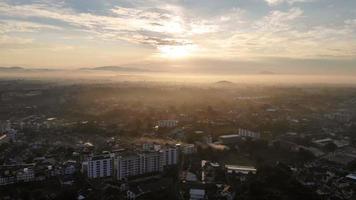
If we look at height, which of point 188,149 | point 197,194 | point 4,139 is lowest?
point 197,194

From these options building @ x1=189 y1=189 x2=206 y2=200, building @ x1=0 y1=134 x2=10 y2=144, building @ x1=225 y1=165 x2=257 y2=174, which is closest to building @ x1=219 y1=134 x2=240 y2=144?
building @ x1=225 y1=165 x2=257 y2=174

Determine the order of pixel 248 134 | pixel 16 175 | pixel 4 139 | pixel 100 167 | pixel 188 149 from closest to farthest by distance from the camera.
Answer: pixel 16 175 → pixel 100 167 → pixel 188 149 → pixel 4 139 → pixel 248 134

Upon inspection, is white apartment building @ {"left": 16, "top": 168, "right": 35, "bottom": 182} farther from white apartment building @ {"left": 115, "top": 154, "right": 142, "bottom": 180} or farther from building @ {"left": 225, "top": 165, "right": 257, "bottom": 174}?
building @ {"left": 225, "top": 165, "right": 257, "bottom": 174}

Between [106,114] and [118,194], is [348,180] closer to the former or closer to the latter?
[118,194]

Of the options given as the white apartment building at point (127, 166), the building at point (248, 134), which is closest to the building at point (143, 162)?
the white apartment building at point (127, 166)

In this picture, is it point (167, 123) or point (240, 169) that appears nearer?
point (240, 169)

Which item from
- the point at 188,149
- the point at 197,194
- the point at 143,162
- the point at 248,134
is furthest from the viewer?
the point at 248,134

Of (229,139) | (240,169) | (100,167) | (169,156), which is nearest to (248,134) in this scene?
(229,139)

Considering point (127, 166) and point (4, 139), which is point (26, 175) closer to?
point (127, 166)
